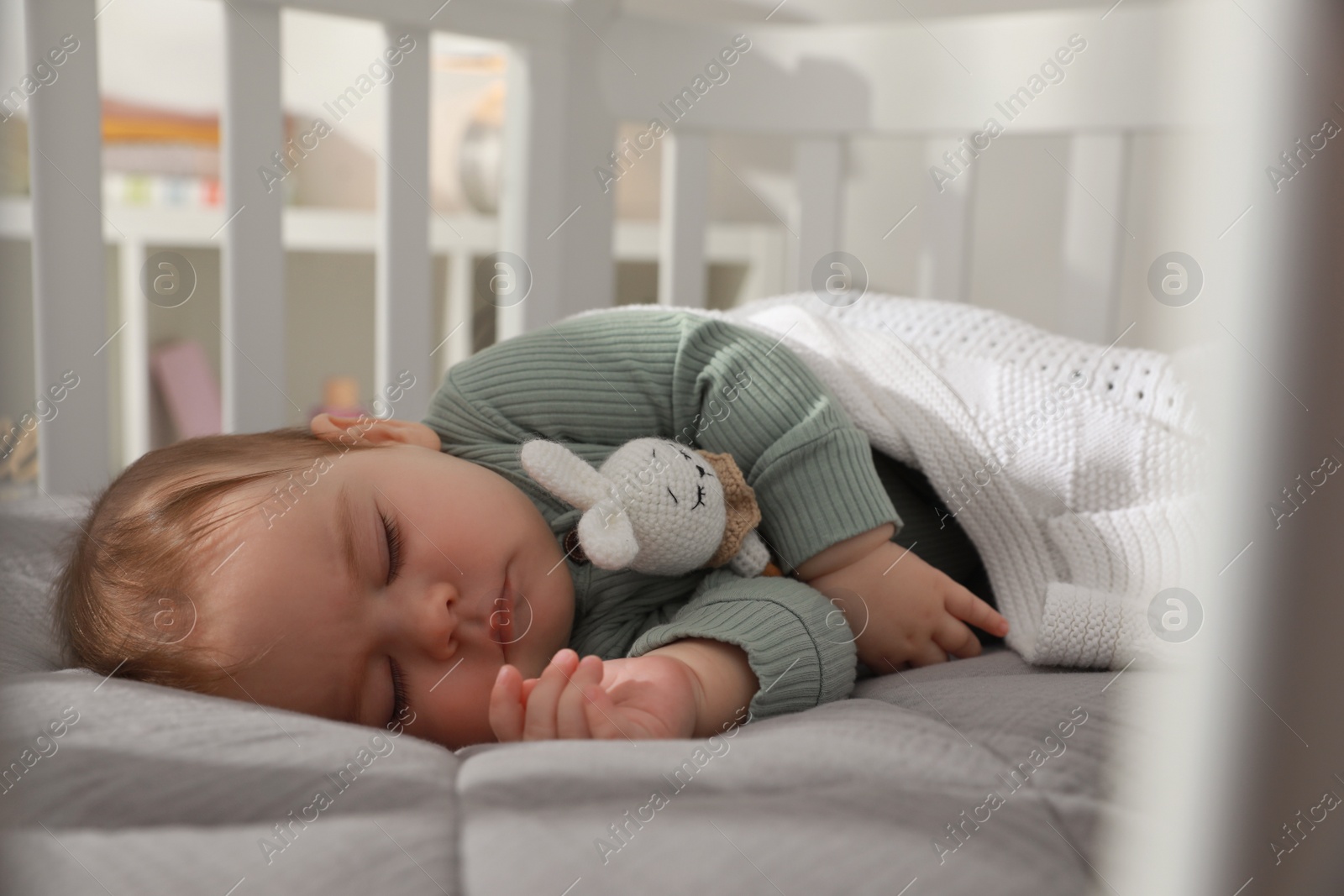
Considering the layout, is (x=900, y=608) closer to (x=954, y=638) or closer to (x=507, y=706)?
(x=954, y=638)

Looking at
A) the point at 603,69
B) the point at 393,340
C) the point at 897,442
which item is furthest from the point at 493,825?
the point at 603,69

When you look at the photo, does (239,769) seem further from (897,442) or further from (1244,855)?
(897,442)

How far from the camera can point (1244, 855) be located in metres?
0.29

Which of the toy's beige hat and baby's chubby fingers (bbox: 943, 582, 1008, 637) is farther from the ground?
the toy's beige hat

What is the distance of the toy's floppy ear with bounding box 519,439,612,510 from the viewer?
0.69 m

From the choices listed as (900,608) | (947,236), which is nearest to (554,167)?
(947,236)

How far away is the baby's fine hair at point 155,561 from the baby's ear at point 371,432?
5 cm

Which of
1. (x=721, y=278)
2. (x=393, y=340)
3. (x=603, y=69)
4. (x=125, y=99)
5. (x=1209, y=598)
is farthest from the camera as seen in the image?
(x=721, y=278)

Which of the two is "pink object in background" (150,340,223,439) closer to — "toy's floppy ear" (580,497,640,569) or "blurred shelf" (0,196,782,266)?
"blurred shelf" (0,196,782,266)

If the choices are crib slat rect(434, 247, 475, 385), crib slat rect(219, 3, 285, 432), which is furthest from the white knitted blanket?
crib slat rect(434, 247, 475, 385)

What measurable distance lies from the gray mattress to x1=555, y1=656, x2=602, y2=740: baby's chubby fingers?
0.05 m

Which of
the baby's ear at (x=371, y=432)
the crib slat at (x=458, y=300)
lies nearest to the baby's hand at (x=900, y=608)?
the baby's ear at (x=371, y=432)

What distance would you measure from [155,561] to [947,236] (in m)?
1.01

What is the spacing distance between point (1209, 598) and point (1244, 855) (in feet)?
0.24
